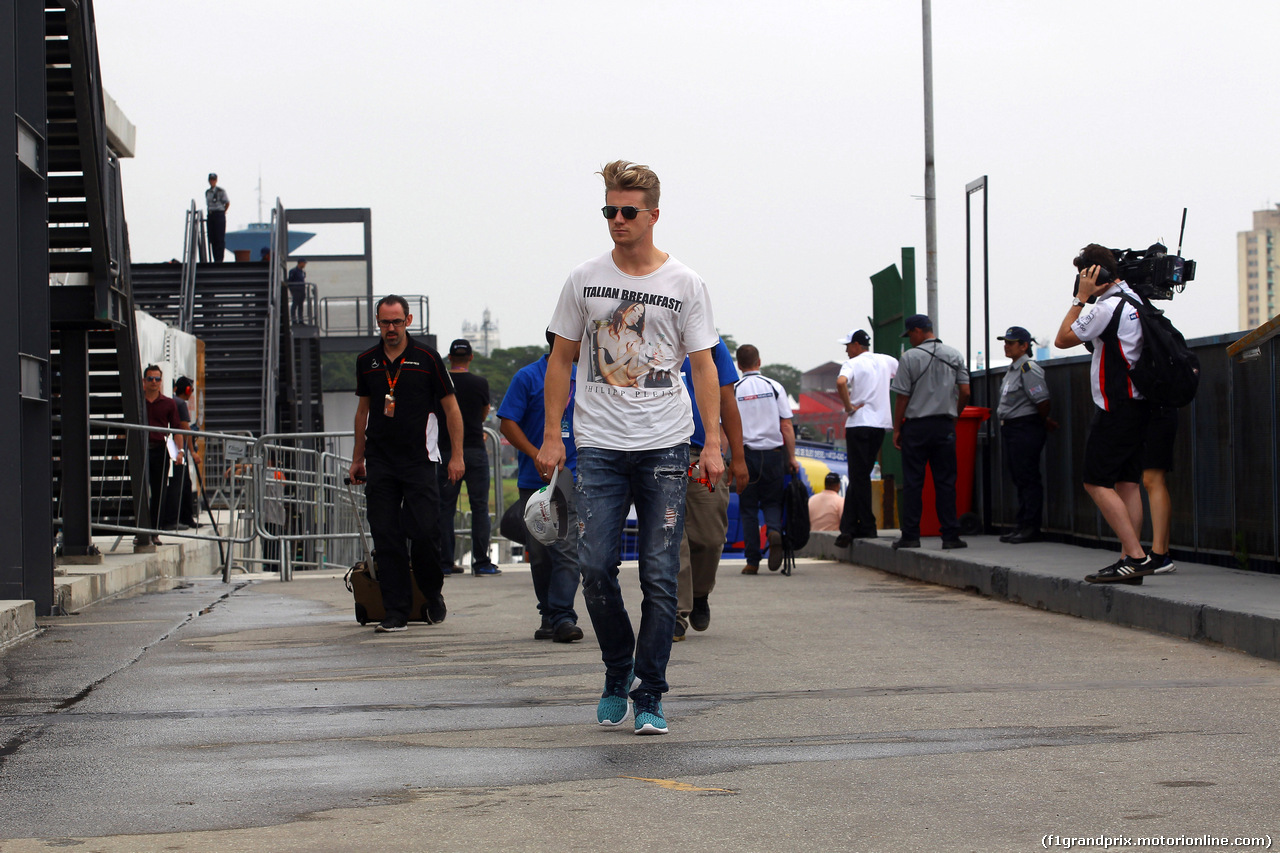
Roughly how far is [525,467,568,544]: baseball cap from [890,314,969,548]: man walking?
6.76 m

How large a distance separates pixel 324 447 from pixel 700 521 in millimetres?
8708

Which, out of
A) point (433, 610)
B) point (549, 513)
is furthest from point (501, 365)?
point (549, 513)

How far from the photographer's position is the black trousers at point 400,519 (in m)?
8.57

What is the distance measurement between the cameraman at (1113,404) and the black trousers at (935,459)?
3.08m

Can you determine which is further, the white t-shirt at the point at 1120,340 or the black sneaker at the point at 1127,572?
the black sneaker at the point at 1127,572

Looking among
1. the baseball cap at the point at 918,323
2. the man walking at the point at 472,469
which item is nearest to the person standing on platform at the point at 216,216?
the man walking at the point at 472,469

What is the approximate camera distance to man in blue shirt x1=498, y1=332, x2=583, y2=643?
8.12m

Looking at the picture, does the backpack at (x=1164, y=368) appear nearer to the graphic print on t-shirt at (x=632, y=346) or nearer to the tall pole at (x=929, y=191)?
→ the graphic print on t-shirt at (x=632, y=346)

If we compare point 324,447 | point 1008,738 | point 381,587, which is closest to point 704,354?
point 1008,738

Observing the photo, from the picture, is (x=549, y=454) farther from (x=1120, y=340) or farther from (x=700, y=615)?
(x=1120, y=340)

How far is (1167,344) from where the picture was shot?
336 inches

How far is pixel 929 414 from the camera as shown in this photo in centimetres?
1190

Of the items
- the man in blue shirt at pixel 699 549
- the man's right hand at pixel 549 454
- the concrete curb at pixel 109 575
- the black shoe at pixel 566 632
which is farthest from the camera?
the concrete curb at pixel 109 575

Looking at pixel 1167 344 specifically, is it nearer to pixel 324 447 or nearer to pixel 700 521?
pixel 700 521
